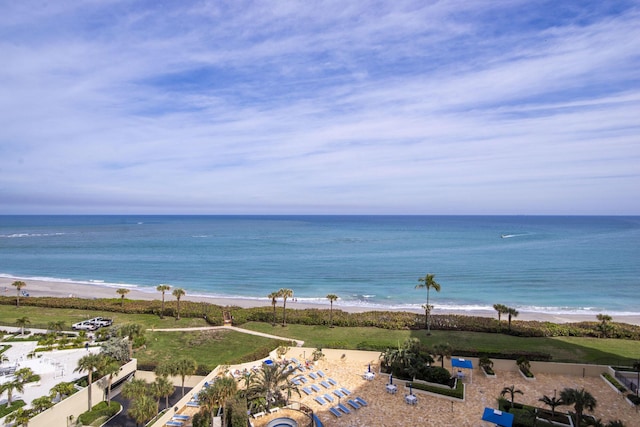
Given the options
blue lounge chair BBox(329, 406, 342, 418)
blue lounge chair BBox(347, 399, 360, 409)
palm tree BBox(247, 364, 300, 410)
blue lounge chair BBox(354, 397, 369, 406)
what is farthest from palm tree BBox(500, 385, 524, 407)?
palm tree BBox(247, 364, 300, 410)

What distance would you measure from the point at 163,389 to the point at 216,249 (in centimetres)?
8172

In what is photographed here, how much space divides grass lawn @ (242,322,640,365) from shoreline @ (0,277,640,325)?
9.56m

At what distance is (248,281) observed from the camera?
201 feet

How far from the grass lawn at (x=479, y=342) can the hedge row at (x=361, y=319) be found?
2.49 feet

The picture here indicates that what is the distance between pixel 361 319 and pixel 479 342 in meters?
10.8

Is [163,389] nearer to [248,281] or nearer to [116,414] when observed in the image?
[116,414]

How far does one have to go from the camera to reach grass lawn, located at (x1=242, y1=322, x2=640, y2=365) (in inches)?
1155

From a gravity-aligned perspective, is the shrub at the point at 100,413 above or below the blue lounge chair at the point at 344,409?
below

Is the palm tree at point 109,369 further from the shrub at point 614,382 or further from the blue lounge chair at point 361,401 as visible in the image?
the shrub at point 614,382

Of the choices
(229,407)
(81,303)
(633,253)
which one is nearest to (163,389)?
(229,407)

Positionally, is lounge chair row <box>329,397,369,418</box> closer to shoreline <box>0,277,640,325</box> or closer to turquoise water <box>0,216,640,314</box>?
shoreline <box>0,277,640,325</box>

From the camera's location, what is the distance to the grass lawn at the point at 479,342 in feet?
96.3

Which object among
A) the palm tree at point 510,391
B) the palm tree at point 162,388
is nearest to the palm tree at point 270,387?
the palm tree at point 162,388

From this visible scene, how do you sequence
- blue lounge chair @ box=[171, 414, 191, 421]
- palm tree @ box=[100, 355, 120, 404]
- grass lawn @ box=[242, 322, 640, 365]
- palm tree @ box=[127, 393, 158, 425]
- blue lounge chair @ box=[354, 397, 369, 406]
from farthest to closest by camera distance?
grass lawn @ box=[242, 322, 640, 365] → blue lounge chair @ box=[354, 397, 369, 406] → palm tree @ box=[100, 355, 120, 404] → blue lounge chair @ box=[171, 414, 191, 421] → palm tree @ box=[127, 393, 158, 425]
